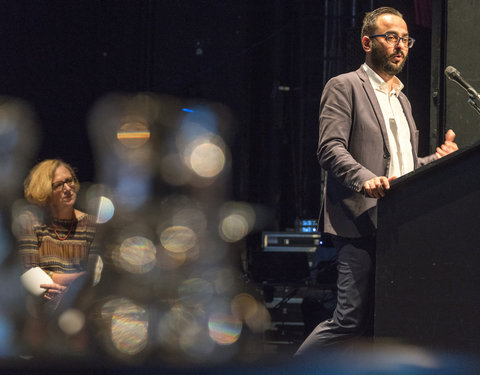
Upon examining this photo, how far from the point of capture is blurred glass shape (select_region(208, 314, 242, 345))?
5.93 meters

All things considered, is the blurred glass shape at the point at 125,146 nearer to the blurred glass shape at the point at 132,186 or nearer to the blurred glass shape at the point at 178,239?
the blurred glass shape at the point at 132,186

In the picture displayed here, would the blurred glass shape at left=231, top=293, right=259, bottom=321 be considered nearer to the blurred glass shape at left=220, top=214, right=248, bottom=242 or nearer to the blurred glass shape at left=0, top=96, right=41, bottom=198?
the blurred glass shape at left=0, top=96, right=41, bottom=198

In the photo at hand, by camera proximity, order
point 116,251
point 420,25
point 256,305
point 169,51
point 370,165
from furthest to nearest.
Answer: point 169,51
point 116,251
point 256,305
point 420,25
point 370,165

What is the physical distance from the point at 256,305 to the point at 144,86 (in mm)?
2446

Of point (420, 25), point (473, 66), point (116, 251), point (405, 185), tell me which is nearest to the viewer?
point (405, 185)

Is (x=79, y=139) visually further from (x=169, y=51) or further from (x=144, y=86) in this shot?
(x=169, y=51)

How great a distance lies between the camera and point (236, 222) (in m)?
10.7

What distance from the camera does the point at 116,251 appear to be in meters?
8.60

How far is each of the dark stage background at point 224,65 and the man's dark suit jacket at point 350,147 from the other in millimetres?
1140

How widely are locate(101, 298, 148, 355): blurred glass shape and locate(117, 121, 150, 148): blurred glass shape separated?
2599 millimetres

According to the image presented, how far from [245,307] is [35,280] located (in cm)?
404

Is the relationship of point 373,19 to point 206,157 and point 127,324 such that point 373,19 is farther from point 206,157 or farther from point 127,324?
point 206,157

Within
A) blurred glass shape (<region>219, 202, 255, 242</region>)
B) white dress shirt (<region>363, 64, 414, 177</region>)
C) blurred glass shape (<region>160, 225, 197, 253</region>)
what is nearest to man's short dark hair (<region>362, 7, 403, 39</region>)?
white dress shirt (<region>363, 64, 414, 177</region>)

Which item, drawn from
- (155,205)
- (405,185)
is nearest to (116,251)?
(155,205)
